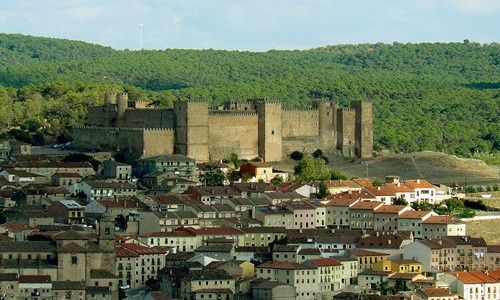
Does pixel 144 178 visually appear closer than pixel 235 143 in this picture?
Yes

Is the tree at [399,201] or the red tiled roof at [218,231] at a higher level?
the tree at [399,201]

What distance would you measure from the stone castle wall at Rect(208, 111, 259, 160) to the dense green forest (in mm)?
11827

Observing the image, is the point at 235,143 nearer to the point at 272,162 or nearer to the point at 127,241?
the point at 272,162

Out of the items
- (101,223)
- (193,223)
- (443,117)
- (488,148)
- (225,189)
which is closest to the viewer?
(101,223)

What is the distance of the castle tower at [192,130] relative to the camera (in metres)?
87.6

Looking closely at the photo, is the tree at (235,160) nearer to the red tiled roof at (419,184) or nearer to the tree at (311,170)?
the tree at (311,170)

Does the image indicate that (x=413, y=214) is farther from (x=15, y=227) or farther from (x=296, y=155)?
(x=296, y=155)

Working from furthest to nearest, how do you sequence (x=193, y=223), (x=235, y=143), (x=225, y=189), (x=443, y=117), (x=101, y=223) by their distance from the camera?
1. (x=443, y=117)
2. (x=235, y=143)
3. (x=225, y=189)
4. (x=193, y=223)
5. (x=101, y=223)

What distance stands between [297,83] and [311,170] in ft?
147

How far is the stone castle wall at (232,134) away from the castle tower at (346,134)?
5.13 metres

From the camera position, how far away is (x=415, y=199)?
266 feet

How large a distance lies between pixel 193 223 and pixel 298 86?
189 feet

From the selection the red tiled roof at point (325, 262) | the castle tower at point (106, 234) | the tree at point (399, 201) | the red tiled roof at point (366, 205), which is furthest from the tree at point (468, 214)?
the castle tower at point (106, 234)

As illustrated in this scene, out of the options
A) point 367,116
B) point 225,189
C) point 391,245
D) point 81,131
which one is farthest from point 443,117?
point 391,245
